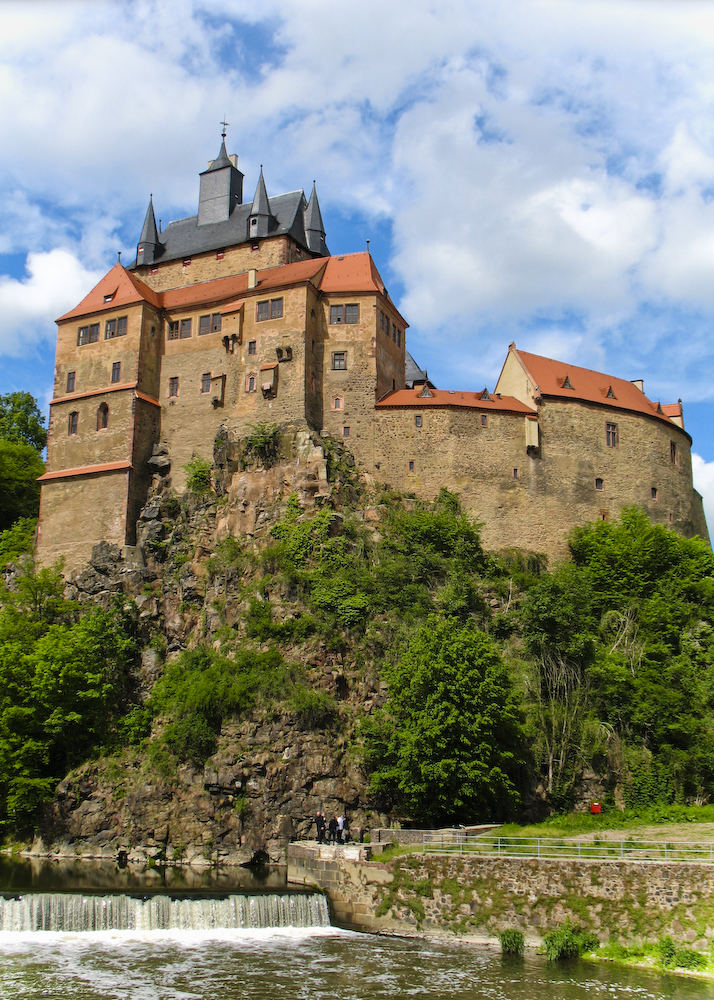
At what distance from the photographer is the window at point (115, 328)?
55.7 m

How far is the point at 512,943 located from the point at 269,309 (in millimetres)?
37325

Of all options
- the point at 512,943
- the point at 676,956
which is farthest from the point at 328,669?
the point at 676,956

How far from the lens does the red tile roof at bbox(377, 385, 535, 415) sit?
5234cm

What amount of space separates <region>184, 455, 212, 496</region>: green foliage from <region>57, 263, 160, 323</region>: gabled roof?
10.8 m

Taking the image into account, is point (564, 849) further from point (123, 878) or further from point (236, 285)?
point (236, 285)

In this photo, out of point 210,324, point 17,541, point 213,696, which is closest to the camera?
point 213,696

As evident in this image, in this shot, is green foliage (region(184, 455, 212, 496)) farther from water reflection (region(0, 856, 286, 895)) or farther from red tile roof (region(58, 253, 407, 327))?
water reflection (region(0, 856, 286, 895))

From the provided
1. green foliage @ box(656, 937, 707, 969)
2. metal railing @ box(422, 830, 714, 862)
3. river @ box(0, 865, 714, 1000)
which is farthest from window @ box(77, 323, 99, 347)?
green foliage @ box(656, 937, 707, 969)

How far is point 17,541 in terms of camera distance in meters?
55.1

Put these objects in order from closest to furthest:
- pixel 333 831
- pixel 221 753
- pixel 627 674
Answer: pixel 333 831 → pixel 221 753 → pixel 627 674

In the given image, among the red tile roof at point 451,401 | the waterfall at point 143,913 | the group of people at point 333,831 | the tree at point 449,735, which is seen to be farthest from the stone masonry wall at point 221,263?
the waterfall at point 143,913

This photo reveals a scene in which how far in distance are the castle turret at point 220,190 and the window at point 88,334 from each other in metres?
11.0

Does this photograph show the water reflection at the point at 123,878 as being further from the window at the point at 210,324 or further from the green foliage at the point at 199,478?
the window at the point at 210,324

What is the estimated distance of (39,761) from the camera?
134 feet
